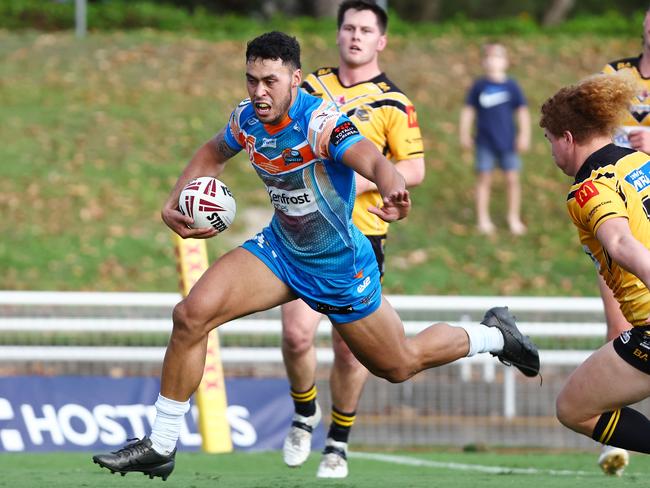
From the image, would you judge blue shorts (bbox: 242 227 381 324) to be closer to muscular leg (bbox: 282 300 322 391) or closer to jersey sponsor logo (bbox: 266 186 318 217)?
jersey sponsor logo (bbox: 266 186 318 217)

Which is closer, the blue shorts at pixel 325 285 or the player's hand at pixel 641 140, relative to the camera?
the blue shorts at pixel 325 285

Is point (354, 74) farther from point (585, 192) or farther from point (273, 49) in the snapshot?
point (585, 192)

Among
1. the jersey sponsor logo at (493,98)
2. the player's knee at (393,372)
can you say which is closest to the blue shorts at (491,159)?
the jersey sponsor logo at (493,98)

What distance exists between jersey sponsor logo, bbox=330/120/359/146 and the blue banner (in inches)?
200

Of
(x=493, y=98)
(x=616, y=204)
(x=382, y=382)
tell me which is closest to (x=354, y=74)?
(x=616, y=204)

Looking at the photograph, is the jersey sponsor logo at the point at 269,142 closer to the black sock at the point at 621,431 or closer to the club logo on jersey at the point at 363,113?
the club logo on jersey at the point at 363,113

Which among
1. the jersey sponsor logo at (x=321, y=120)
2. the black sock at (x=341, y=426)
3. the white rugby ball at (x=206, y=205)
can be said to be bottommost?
the black sock at (x=341, y=426)

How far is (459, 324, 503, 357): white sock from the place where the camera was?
21.9ft

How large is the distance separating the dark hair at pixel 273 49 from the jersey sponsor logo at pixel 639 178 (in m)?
1.69

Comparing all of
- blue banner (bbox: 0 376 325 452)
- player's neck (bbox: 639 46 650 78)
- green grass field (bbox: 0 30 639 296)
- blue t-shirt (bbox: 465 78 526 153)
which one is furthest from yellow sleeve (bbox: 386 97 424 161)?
blue t-shirt (bbox: 465 78 526 153)

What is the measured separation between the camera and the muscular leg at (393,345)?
613cm

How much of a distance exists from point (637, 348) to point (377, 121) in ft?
8.61

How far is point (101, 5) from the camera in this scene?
2330cm

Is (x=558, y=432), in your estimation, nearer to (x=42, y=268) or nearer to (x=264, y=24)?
(x=42, y=268)
